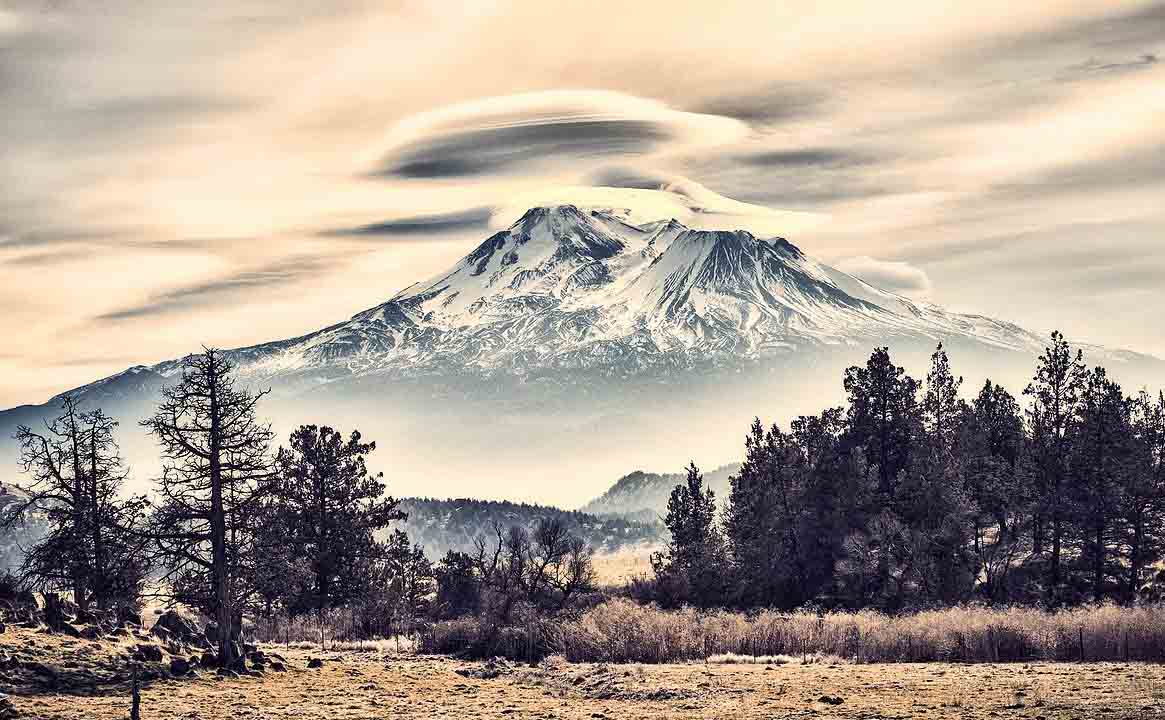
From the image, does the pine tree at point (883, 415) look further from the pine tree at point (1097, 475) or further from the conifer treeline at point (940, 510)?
the pine tree at point (1097, 475)

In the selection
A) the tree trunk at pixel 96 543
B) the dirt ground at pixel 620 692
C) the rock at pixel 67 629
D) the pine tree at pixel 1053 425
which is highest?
the pine tree at pixel 1053 425

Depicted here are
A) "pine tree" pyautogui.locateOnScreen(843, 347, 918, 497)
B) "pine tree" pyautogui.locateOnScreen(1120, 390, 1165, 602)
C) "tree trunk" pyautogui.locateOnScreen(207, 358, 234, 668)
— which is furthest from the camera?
"pine tree" pyautogui.locateOnScreen(843, 347, 918, 497)

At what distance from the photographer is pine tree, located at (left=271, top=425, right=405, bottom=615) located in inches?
2717

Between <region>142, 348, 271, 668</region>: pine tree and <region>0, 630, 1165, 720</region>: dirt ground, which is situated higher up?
<region>142, 348, 271, 668</region>: pine tree

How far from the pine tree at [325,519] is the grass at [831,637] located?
12722mm

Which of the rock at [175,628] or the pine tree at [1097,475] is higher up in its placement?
the pine tree at [1097,475]

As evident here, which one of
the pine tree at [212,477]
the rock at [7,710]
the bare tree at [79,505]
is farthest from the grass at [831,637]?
the rock at [7,710]

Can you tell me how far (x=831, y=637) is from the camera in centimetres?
5541

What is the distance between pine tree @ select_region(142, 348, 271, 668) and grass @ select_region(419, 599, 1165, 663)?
14607mm

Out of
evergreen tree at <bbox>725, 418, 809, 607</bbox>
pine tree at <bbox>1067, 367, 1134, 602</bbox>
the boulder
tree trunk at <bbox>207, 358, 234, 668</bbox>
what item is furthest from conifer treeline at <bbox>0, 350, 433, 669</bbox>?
pine tree at <bbox>1067, 367, 1134, 602</bbox>

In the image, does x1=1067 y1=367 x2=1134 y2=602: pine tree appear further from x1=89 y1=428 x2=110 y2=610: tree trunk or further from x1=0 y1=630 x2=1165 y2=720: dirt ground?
x1=89 y1=428 x2=110 y2=610: tree trunk

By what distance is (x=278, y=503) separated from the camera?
2704 inches

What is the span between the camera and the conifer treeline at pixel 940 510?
75.8 meters

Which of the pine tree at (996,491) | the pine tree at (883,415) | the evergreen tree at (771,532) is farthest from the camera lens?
the pine tree at (883,415)
